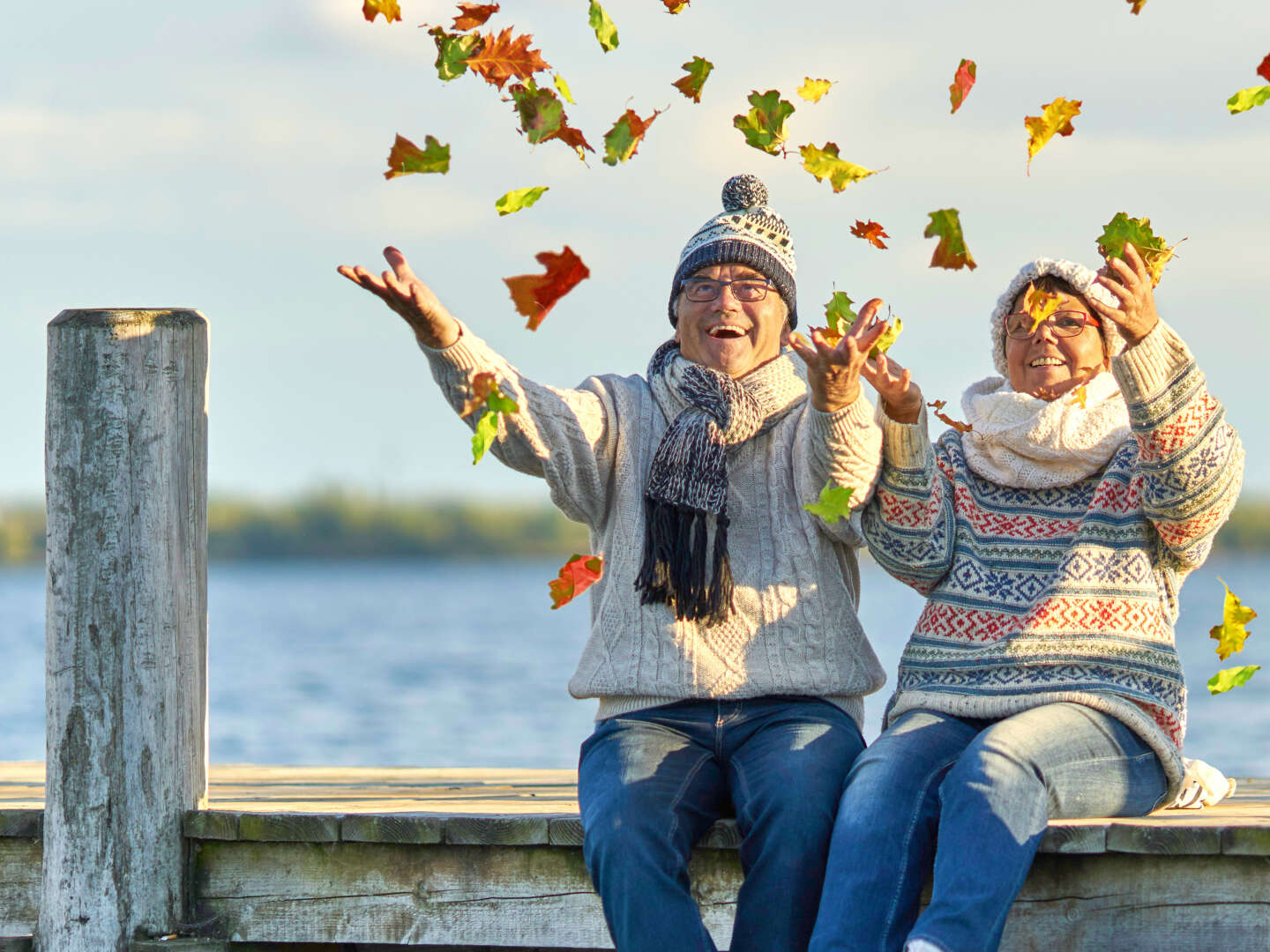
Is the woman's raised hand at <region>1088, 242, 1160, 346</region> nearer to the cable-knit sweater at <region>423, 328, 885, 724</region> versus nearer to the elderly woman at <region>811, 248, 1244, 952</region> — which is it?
the elderly woman at <region>811, 248, 1244, 952</region>

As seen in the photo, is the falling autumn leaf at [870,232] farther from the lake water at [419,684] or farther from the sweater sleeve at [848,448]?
the lake water at [419,684]

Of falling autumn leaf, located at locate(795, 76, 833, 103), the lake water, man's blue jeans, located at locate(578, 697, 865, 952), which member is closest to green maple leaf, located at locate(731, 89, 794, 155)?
falling autumn leaf, located at locate(795, 76, 833, 103)

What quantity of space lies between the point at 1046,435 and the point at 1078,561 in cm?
30

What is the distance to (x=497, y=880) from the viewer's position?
4055mm

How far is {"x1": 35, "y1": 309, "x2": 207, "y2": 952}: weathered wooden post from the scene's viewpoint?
162 inches

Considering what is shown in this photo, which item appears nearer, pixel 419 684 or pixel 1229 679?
pixel 1229 679

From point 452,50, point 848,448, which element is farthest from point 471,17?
point 848,448

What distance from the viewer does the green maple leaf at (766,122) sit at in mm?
3994

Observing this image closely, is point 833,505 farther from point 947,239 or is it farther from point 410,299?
point 410,299

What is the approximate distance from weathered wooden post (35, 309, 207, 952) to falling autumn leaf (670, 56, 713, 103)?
1.35m

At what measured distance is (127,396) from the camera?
4.12 m

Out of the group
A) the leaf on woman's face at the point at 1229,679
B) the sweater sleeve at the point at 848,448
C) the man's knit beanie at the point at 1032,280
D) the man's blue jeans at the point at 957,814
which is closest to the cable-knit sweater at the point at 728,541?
the sweater sleeve at the point at 848,448

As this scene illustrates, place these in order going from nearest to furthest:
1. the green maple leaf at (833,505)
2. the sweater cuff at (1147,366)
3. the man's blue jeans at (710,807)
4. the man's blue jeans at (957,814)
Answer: the man's blue jeans at (957,814), the man's blue jeans at (710,807), the sweater cuff at (1147,366), the green maple leaf at (833,505)

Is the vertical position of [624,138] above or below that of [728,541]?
above
